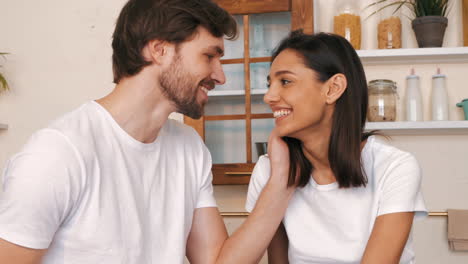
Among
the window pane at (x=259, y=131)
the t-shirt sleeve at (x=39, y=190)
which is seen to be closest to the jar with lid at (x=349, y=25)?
the window pane at (x=259, y=131)

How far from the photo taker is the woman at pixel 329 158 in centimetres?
135

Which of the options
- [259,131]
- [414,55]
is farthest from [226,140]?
[414,55]

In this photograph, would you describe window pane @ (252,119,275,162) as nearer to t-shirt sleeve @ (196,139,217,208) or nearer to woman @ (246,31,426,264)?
woman @ (246,31,426,264)

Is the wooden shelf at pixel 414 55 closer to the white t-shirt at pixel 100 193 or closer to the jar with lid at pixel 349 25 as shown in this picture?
the jar with lid at pixel 349 25

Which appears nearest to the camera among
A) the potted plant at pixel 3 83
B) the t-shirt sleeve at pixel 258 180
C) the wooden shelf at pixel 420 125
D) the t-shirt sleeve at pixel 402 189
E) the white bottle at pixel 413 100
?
the t-shirt sleeve at pixel 402 189

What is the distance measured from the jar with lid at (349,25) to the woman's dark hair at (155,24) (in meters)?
0.94

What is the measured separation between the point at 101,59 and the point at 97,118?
1.33m

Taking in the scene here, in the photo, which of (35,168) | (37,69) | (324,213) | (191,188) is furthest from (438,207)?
(37,69)

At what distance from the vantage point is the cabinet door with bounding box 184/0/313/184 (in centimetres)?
208

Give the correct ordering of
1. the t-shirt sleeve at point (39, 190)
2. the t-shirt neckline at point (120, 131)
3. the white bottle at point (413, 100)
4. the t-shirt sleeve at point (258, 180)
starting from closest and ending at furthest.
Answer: the t-shirt sleeve at point (39, 190) → the t-shirt neckline at point (120, 131) → the t-shirt sleeve at point (258, 180) → the white bottle at point (413, 100)

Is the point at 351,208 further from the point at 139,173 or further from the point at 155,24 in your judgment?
the point at 155,24

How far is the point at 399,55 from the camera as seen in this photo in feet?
6.55

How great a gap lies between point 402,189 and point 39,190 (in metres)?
0.89

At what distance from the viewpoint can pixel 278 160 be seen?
1.44 metres
